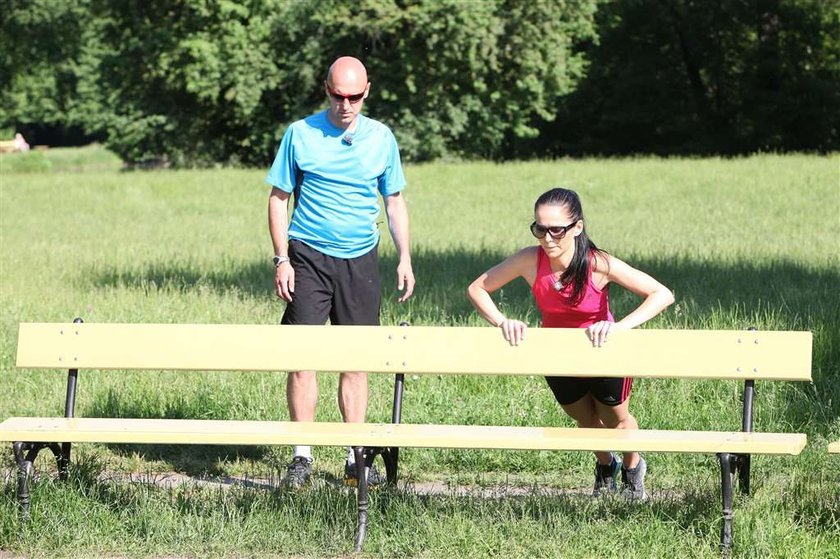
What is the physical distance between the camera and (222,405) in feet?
23.9

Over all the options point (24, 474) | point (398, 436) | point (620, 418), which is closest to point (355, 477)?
point (398, 436)

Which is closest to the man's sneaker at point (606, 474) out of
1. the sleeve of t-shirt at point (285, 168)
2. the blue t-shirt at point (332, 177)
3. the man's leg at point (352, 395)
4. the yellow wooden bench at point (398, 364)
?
the yellow wooden bench at point (398, 364)

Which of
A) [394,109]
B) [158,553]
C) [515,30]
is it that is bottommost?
[158,553]

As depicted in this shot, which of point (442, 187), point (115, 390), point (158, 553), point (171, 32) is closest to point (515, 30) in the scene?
point (171, 32)

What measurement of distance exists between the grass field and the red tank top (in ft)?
2.55

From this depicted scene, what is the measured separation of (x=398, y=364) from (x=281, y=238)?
90 centimetres

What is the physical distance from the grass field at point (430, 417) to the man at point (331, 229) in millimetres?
504

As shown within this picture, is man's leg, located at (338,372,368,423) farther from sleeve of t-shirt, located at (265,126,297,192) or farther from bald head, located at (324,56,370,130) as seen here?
bald head, located at (324,56,370,130)

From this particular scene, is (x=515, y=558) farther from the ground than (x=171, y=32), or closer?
closer

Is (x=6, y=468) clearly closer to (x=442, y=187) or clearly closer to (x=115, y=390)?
(x=115, y=390)

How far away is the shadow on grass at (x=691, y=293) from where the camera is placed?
7.72m

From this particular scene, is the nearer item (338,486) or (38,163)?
(338,486)

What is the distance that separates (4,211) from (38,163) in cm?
2489

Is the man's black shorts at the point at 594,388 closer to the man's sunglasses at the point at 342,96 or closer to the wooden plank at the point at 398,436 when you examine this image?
the wooden plank at the point at 398,436
